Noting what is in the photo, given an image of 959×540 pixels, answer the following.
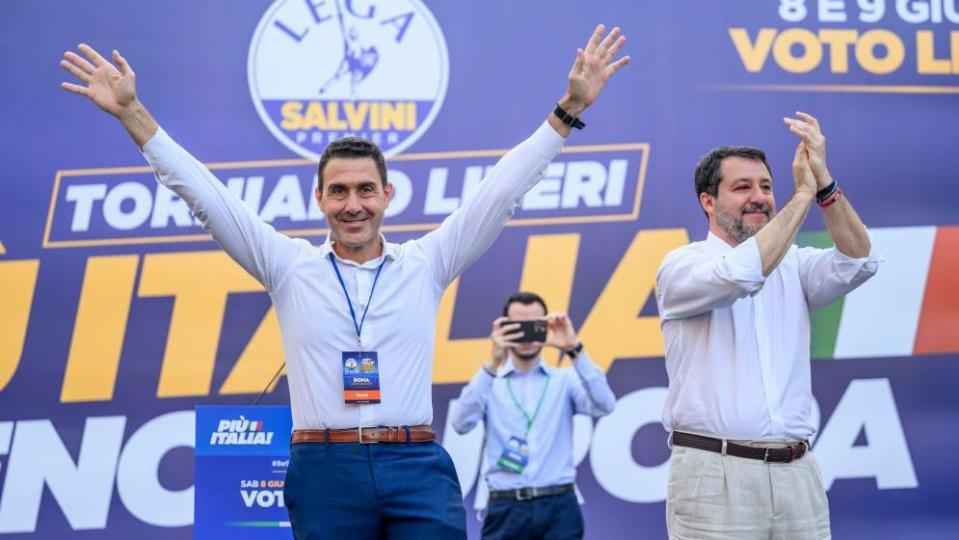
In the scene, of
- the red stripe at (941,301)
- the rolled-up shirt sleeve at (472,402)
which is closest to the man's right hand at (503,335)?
the rolled-up shirt sleeve at (472,402)

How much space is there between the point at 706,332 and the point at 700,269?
20cm

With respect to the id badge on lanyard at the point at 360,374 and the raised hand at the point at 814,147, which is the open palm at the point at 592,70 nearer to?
the raised hand at the point at 814,147

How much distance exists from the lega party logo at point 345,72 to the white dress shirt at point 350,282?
2.45 metres

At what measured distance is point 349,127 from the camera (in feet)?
16.8

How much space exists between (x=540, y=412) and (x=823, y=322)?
4.55 ft

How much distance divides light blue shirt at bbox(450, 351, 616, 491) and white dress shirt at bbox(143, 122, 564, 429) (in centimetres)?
216

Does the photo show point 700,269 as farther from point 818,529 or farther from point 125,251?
point 125,251

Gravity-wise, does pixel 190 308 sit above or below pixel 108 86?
below

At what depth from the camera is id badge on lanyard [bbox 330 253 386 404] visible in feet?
8.34

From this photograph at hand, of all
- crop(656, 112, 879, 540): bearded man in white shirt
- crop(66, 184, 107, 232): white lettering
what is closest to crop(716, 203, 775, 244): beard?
crop(656, 112, 879, 540): bearded man in white shirt

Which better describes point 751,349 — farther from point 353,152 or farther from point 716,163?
point 353,152

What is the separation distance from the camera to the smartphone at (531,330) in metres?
4.68

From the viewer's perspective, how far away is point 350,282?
2.66 meters

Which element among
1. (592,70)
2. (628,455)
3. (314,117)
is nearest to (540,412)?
(628,455)
